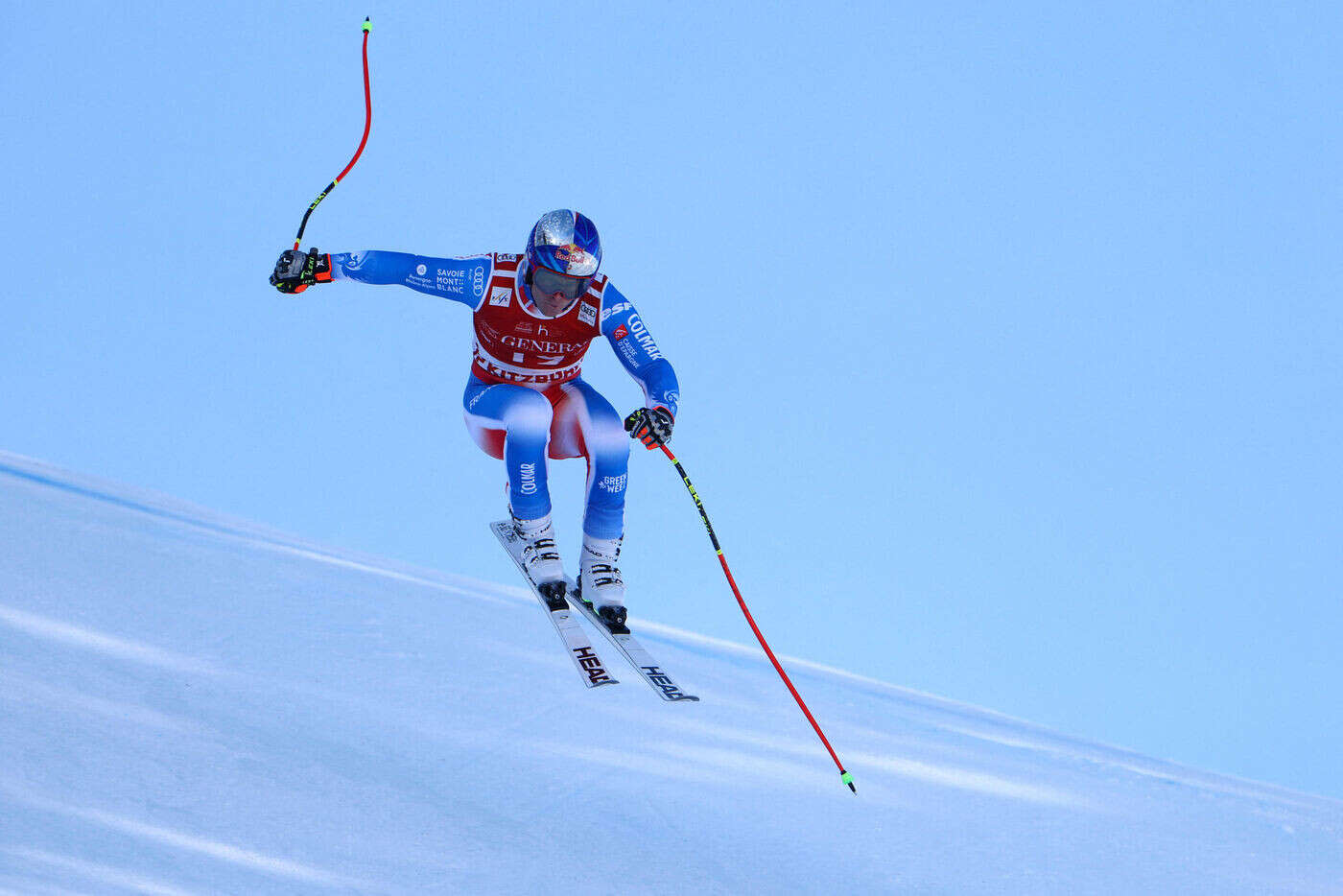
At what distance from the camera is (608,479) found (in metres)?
4.85

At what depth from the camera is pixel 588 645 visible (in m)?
4.67

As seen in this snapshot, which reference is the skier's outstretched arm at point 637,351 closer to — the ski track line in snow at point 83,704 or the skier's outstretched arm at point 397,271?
the skier's outstretched arm at point 397,271

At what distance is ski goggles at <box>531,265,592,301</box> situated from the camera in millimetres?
4660

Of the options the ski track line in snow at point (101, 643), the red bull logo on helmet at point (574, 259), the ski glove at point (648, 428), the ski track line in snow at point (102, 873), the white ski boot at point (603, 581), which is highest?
the red bull logo on helmet at point (574, 259)

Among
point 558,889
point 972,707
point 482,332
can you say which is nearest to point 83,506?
point 482,332

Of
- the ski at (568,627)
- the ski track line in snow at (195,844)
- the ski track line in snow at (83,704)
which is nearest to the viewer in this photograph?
the ski track line in snow at (195,844)

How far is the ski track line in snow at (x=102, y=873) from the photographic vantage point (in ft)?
10.2

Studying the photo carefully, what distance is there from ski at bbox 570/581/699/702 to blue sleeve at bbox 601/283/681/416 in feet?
2.79

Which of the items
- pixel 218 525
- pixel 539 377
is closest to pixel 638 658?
pixel 539 377

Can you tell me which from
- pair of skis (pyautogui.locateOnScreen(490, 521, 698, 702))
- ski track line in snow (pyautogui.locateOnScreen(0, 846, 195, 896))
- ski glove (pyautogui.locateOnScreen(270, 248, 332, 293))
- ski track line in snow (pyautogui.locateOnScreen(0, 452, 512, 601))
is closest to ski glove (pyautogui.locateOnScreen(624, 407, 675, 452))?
pair of skis (pyautogui.locateOnScreen(490, 521, 698, 702))

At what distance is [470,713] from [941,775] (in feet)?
6.28

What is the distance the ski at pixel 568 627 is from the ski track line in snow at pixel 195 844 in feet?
4.22

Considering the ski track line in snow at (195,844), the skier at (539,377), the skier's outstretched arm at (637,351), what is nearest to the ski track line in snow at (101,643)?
the ski track line in snow at (195,844)

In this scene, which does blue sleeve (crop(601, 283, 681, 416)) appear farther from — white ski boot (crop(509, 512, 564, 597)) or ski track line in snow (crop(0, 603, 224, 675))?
ski track line in snow (crop(0, 603, 224, 675))
